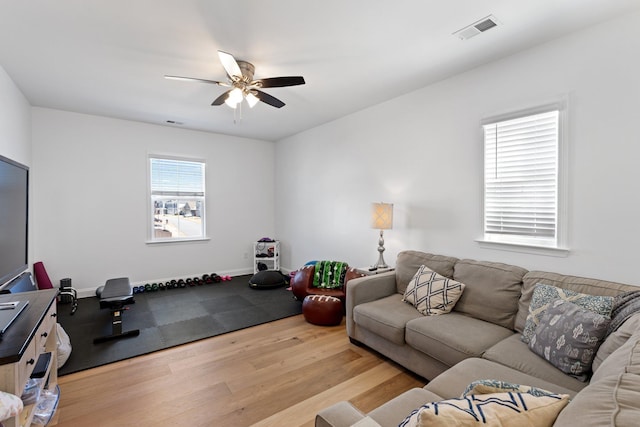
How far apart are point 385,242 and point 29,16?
381 cm

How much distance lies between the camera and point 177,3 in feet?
6.37

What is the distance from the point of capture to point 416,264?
3.04 metres

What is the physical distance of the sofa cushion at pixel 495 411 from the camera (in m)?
0.74

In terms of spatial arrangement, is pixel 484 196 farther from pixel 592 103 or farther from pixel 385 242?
pixel 385 242

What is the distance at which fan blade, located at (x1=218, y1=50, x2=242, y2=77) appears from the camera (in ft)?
7.31

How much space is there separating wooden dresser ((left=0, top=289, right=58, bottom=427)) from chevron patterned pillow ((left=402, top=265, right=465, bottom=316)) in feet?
8.39

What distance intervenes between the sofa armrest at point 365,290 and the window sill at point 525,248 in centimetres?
100

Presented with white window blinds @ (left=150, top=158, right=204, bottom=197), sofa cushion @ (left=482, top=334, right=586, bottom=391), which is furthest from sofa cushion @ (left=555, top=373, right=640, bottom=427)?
white window blinds @ (left=150, top=158, right=204, bottom=197)

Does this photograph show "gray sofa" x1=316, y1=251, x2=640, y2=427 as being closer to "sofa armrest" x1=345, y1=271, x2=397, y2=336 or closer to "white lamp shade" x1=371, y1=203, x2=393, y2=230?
"sofa armrest" x1=345, y1=271, x2=397, y2=336

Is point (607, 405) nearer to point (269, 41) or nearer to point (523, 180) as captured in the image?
point (523, 180)

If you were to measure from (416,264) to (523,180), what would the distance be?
4.01 ft

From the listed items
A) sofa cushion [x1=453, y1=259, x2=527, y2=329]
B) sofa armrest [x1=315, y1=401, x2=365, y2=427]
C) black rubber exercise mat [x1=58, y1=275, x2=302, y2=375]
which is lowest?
black rubber exercise mat [x1=58, y1=275, x2=302, y2=375]

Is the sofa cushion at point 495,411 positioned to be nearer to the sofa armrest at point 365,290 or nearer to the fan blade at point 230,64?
the sofa armrest at point 365,290

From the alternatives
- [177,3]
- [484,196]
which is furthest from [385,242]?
[177,3]
